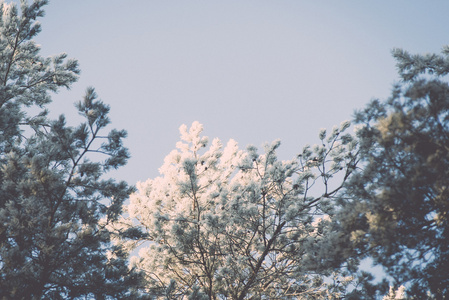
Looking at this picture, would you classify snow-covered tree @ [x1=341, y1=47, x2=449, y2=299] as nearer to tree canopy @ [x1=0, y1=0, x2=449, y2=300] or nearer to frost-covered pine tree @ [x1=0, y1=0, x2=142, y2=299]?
tree canopy @ [x1=0, y1=0, x2=449, y2=300]

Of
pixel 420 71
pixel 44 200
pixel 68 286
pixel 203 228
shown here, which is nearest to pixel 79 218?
pixel 44 200

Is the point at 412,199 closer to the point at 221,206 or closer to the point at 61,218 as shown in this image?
the point at 221,206

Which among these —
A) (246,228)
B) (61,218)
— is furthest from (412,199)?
(61,218)

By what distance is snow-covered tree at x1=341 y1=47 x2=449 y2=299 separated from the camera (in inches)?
115

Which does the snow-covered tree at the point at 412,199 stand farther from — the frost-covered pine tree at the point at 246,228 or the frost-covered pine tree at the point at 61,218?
the frost-covered pine tree at the point at 61,218

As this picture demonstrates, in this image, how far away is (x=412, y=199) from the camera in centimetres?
292

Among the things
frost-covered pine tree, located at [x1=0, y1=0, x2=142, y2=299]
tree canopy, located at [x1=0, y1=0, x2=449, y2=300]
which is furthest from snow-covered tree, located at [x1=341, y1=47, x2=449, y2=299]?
frost-covered pine tree, located at [x1=0, y1=0, x2=142, y2=299]

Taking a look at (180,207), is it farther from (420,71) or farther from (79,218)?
(420,71)

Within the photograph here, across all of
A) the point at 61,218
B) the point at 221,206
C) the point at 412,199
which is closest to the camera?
the point at 412,199

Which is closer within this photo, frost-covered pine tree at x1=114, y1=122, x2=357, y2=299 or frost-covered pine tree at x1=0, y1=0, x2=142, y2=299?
frost-covered pine tree at x1=0, y1=0, x2=142, y2=299

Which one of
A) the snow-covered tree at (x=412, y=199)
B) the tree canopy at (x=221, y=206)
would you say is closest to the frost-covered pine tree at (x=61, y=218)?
the tree canopy at (x=221, y=206)

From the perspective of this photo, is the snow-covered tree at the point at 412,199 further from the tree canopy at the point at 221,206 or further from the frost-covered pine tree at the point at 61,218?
the frost-covered pine tree at the point at 61,218

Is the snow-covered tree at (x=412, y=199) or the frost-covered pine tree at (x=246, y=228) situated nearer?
the snow-covered tree at (x=412, y=199)

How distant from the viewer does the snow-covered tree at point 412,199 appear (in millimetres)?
2912
